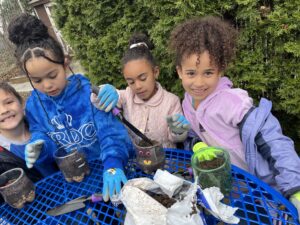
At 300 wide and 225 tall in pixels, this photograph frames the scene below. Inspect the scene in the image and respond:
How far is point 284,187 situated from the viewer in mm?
1256

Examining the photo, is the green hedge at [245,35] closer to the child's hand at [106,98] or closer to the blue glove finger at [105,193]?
the child's hand at [106,98]

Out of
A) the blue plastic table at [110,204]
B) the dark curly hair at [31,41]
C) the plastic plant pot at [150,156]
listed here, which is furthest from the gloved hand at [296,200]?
the dark curly hair at [31,41]

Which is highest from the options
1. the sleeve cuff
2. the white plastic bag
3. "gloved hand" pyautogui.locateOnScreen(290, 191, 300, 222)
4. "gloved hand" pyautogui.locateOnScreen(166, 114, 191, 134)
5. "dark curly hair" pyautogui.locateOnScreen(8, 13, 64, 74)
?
"dark curly hair" pyautogui.locateOnScreen(8, 13, 64, 74)

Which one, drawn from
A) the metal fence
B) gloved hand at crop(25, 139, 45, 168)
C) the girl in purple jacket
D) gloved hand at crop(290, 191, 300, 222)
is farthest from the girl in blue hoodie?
the metal fence

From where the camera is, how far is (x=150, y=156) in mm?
1377

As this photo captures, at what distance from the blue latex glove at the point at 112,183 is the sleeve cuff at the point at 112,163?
86mm

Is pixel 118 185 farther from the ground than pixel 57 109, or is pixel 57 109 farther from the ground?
pixel 57 109

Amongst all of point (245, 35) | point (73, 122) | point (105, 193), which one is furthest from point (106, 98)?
point (245, 35)

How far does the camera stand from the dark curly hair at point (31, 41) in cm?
162

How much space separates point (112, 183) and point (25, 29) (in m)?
1.08

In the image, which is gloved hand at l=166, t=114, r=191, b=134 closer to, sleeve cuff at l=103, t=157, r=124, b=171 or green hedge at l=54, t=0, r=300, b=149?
sleeve cuff at l=103, t=157, r=124, b=171

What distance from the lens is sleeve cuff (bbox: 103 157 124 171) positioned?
1501mm

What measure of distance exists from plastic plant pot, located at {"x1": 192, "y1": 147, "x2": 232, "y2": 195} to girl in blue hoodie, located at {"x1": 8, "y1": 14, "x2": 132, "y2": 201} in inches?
17.6

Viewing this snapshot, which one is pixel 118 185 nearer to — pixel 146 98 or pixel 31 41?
pixel 146 98
